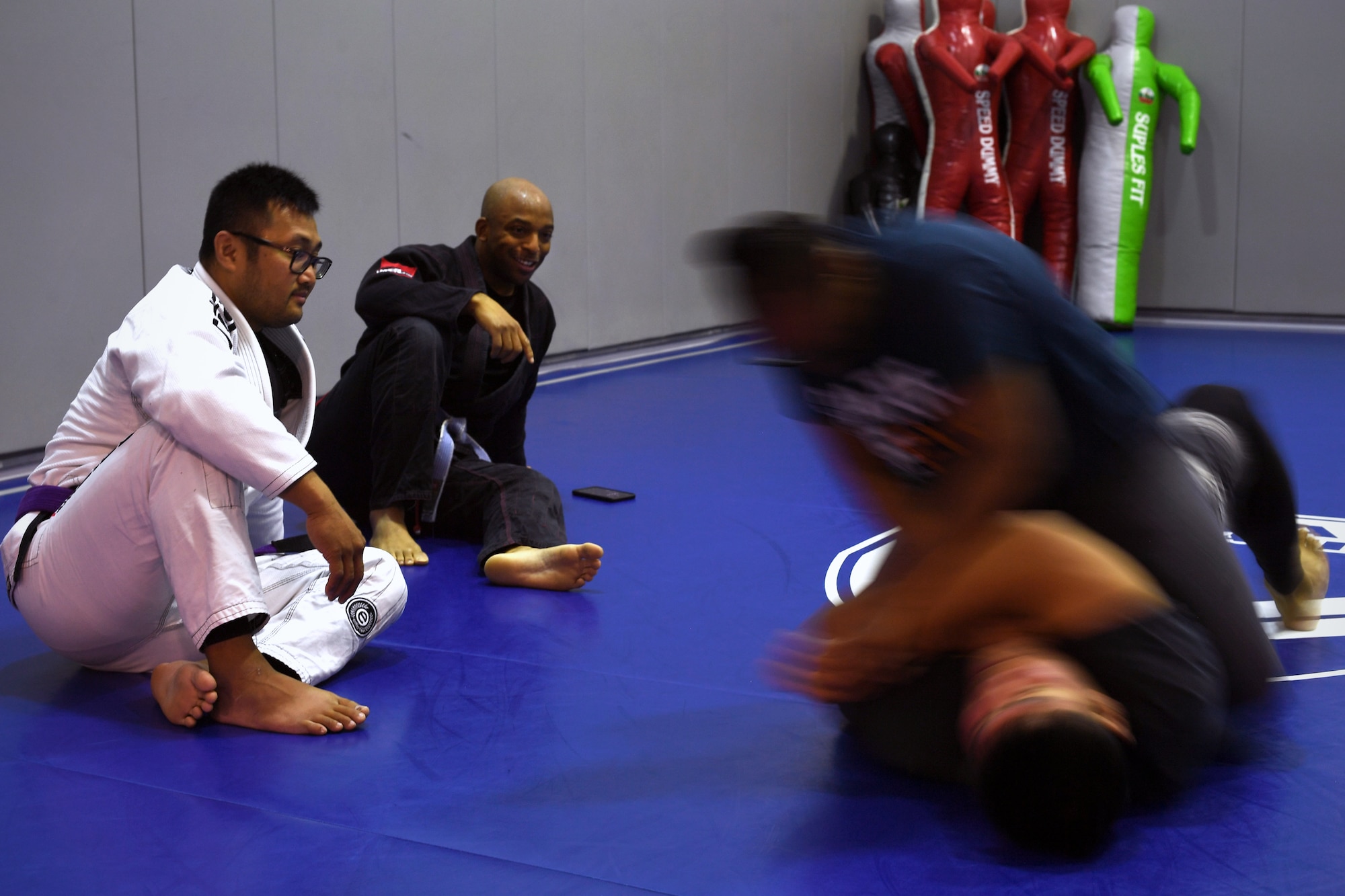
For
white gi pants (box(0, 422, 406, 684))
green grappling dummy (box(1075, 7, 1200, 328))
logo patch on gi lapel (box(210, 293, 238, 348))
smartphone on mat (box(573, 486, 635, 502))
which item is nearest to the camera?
white gi pants (box(0, 422, 406, 684))

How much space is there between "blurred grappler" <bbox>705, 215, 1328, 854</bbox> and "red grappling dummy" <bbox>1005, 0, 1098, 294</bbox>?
259 inches

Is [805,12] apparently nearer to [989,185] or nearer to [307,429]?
[989,185]

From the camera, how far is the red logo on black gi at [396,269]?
3102 mm

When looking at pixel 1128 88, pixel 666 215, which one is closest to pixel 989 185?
pixel 1128 88

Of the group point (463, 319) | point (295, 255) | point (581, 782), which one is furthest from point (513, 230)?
point (581, 782)

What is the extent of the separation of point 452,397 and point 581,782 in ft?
5.22

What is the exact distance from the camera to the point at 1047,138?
7906 mm

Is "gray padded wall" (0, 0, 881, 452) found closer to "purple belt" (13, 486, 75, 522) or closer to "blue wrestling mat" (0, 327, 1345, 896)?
"blue wrestling mat" (0, 327, 1345, 896)

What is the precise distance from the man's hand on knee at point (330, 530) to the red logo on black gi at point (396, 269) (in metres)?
1.29

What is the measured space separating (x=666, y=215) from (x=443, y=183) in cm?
184

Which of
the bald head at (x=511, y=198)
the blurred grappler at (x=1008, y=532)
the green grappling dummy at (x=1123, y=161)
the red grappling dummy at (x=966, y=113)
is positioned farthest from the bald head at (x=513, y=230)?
the green grappling dummy at (x=1123, y=161)

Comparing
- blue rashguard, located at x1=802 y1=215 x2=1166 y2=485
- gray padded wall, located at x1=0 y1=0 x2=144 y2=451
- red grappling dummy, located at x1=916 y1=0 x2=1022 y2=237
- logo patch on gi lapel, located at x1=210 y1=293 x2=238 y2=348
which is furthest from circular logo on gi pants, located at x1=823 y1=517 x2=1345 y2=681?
red grappling dummy, located at x1=916 y1=0 x2=1022 y2=237

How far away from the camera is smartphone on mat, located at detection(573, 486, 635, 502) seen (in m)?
3.43

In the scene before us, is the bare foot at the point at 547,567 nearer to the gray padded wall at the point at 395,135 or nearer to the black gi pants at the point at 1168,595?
the gray padded wall at the point at 395,135
